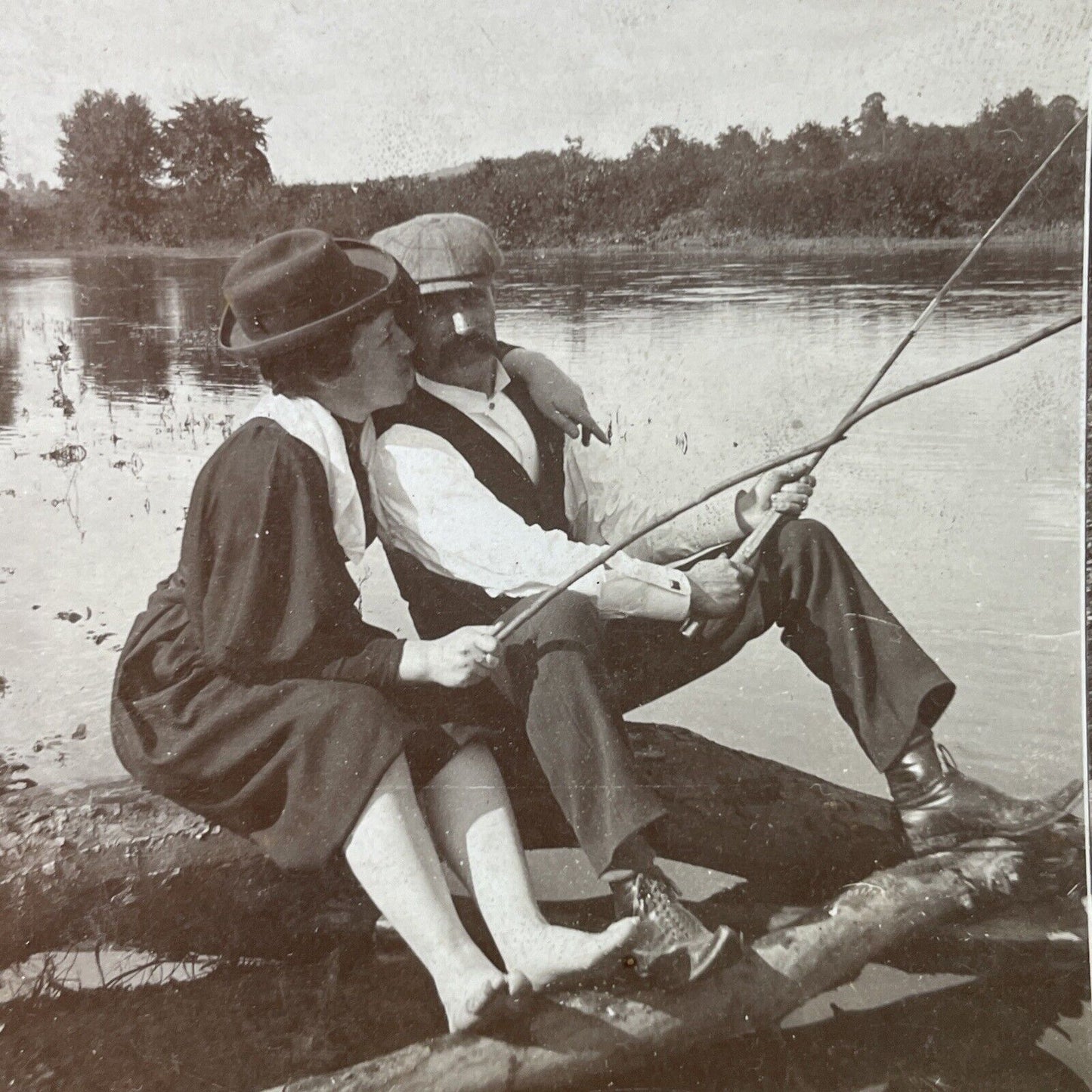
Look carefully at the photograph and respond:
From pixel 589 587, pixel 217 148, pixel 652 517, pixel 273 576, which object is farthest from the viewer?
pixel 217 148

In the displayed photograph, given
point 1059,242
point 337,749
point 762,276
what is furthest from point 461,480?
point 1059,242

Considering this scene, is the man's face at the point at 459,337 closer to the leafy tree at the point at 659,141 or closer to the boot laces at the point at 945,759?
the leafy tree at the point at 659,141

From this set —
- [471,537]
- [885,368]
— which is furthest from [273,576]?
[885,368]

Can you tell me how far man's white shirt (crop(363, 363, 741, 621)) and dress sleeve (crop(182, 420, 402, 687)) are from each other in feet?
0.53

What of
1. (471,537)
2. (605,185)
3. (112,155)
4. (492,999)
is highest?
(112,155)

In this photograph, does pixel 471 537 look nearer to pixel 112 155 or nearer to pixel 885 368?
pixel 885 368

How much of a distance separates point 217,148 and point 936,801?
8.18 ft

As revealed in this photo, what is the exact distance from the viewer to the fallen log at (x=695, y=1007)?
2.56m

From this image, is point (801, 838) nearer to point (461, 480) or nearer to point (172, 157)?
point (461, 480)

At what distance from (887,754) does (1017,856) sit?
0.43 m

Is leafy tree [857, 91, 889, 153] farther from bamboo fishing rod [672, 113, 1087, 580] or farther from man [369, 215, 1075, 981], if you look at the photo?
man [369, 215, 1075, 981]

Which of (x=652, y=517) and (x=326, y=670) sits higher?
(x=652, y=517)

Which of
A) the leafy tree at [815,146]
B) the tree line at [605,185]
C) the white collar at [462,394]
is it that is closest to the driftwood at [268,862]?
the white collar at [462,394]

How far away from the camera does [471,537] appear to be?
2.57 metres
